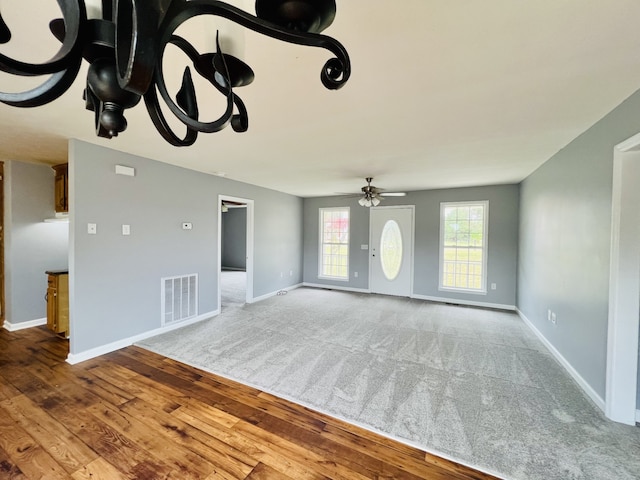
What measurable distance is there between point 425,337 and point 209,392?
2.72 meters

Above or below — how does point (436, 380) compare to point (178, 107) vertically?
below

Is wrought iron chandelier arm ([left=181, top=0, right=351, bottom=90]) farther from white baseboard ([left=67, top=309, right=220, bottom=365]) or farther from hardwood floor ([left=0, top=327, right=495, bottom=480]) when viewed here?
white baseboard ([left=67, top=309, right=220, bottom=365])

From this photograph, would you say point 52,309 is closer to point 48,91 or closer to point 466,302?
point 48,91

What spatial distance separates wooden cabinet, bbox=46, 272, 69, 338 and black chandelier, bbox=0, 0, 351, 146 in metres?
3.89

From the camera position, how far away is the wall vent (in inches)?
147

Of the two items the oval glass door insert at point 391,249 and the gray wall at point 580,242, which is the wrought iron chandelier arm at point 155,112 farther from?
the oval glass door insert at point 391,249

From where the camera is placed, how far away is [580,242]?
8.36ft

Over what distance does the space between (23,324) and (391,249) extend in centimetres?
633

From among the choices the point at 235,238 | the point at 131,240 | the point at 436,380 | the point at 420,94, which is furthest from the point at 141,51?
the point at 235,238

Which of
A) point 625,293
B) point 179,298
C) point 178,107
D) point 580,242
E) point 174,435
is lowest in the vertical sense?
point 174,435

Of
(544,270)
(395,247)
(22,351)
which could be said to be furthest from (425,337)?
(22,351)

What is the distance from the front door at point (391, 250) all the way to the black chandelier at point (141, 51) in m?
5.42

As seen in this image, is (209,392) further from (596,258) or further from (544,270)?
(544,270)

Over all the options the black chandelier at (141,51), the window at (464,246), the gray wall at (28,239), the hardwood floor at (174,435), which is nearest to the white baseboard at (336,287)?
the window at (464,246)
